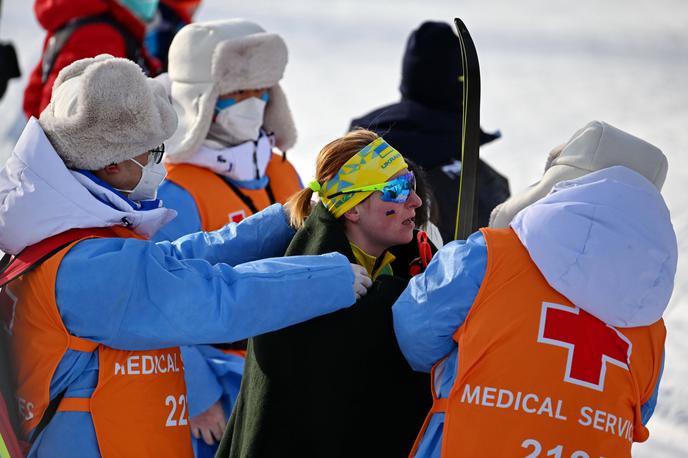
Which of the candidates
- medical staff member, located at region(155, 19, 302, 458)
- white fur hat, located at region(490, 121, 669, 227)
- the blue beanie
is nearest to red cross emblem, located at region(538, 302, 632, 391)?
white fur hat, located at region(490, 121, 669, 227)

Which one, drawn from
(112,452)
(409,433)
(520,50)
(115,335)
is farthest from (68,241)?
(520,50)

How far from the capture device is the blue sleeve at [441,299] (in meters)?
2.48

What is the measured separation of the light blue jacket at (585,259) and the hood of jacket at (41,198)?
2.81ft

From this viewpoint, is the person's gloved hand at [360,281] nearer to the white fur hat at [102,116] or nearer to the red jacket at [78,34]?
the white fur hat at [102,116]

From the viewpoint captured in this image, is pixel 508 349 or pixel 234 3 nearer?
pixel 508 349

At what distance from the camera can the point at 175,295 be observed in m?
2.58

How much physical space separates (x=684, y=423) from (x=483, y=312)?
255cm

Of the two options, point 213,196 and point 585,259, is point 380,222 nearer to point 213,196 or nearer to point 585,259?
point 585,259

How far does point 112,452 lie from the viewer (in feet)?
9.00

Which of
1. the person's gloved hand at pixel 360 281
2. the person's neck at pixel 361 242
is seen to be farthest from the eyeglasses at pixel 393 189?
the person's gloved hand at pixel 360 281

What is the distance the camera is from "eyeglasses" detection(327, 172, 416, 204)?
2938 millimetres

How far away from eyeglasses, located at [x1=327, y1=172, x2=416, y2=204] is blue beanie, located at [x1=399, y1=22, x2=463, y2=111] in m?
1.99

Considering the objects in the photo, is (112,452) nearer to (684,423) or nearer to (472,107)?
(472,107)

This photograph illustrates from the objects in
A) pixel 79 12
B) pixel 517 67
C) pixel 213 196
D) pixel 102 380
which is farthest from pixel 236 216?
pixel 517 67
